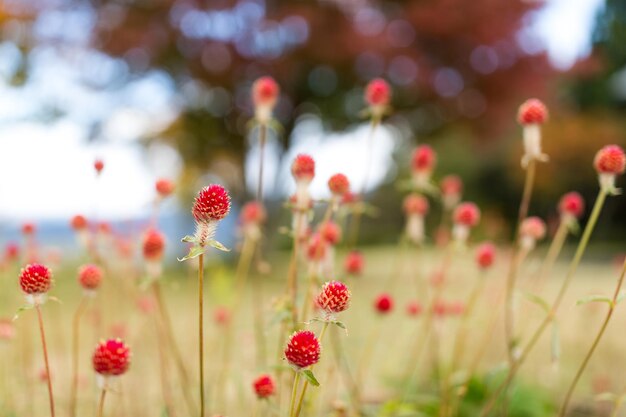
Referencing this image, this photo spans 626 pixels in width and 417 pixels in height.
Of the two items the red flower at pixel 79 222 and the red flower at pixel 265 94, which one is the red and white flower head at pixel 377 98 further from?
the red flower at pixel 79 222

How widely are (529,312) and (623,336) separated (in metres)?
2.61

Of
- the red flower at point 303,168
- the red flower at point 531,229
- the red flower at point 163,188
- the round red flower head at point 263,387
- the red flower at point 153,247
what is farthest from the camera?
the red flower at point 531,229

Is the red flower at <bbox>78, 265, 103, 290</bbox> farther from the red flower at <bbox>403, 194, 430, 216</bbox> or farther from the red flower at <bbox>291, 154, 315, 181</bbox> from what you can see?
the red flower at <bbox>403, 194, 430, 216</bbox>

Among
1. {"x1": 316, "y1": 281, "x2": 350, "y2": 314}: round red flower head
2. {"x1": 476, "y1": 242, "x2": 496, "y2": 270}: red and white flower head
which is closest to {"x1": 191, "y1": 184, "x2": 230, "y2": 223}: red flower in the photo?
{"x1": 316, "y1": 281, "x2": 350, "y2": 314}: round red flower head

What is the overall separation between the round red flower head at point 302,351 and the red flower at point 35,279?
17.2 inches

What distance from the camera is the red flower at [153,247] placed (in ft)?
4.75

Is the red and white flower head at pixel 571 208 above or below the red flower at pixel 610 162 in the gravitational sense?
below

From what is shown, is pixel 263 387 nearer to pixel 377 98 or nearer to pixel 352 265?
pixel 352 265

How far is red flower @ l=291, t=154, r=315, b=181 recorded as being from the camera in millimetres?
1334

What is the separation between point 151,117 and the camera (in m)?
13.0

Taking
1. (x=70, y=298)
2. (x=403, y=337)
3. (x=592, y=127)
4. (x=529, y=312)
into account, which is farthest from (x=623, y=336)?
(x=592, y=127)

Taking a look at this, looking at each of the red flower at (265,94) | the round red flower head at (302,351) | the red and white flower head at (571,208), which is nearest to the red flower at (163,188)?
the red flower at (265,94)

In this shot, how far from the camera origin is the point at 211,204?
94 centimetres

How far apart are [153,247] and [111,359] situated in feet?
1.71
